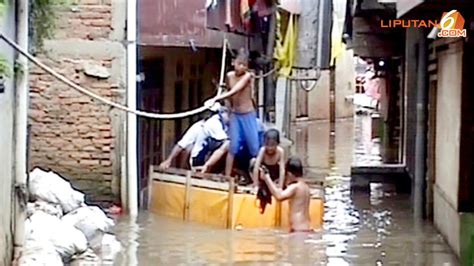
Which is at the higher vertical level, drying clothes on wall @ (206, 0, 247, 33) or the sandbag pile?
drying clothes on wall @ (206, 0, 247, 33)

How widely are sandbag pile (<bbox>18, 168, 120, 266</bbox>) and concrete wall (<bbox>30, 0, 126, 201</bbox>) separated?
1880mm

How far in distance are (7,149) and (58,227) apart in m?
1.42

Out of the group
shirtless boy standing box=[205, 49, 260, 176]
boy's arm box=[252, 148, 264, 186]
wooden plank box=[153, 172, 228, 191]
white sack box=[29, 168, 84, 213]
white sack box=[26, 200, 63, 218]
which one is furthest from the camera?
shirtless boy standing box=[205, 49, 260, 176]

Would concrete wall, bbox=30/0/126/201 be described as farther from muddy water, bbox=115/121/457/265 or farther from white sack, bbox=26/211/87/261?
white sack, bbox=26/211/87/261

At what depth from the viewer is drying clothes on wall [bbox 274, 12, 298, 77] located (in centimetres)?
2166

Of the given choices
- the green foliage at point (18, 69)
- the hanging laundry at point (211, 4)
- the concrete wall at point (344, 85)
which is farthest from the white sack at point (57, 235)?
the concrete wall at point (344, 85)

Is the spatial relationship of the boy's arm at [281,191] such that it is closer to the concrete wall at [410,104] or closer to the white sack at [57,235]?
the white sack at [57,235]

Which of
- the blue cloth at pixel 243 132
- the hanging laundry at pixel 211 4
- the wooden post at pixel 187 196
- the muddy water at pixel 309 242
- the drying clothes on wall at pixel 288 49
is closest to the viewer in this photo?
the muddy water at pixel 309 242

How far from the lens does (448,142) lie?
11.5 metres

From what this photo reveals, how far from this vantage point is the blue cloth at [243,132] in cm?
1358

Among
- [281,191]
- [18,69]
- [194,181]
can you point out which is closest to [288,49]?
[194,181]

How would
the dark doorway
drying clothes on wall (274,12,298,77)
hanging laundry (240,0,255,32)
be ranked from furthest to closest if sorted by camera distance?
1. drying clothes on wall (274,12,298,77)
2. hanging laundry (240,0,255,32)
3. the dark doorway

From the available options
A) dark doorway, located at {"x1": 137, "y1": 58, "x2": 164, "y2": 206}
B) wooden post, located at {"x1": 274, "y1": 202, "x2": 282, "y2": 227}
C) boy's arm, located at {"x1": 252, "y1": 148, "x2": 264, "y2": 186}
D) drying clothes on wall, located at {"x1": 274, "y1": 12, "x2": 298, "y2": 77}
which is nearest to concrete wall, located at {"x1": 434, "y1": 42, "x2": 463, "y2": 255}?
wooden post, located at {"x1": 274, "y1": 202, "x2": 282, "y2": 227}

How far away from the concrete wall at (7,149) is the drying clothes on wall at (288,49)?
1391 centimetres
